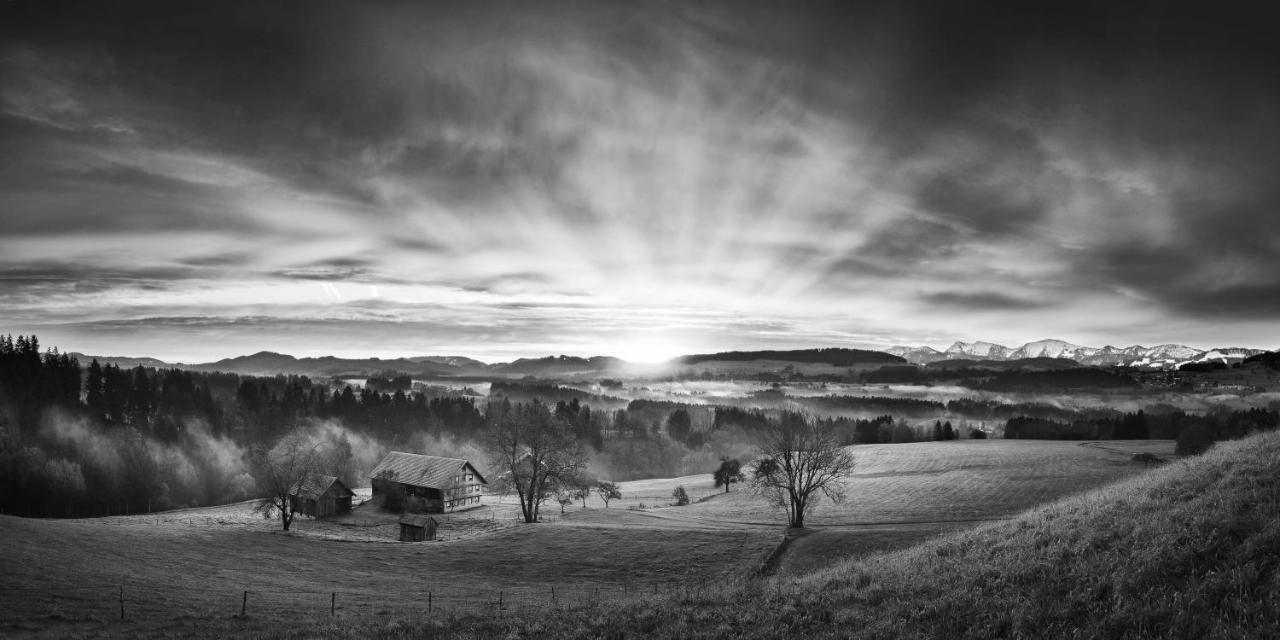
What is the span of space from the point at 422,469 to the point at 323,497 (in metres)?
13.3

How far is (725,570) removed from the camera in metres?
41.2

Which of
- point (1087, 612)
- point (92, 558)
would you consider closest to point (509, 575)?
point (92, 558)

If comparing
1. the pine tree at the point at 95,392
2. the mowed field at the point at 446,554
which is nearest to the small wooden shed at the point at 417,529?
the mowed field at the point at 446,554

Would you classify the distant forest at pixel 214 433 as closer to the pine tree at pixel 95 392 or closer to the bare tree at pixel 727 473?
the pine tree at pixel 95 392

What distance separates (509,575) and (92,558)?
28.3m

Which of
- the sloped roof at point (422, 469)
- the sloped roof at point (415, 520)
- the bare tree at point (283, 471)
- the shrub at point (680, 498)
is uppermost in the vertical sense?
the bare tree at point (283, 471)

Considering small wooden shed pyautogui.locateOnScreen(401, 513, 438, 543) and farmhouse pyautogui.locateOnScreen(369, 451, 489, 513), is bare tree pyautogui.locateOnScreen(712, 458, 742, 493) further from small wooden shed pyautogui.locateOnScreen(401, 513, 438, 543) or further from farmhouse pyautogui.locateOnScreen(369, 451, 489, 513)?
small wooden shed pyautogui.locateOnScreen(401, 513, 438, 543)

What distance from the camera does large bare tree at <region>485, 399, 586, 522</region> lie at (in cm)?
6869

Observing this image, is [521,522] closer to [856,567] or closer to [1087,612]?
[856,567]

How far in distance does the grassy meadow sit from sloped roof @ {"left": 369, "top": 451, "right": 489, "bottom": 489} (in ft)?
37.2

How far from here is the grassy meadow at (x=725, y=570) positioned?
1372cm

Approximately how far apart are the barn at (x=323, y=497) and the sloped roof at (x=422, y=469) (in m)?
7.80

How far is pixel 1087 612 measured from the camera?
42.5 ft

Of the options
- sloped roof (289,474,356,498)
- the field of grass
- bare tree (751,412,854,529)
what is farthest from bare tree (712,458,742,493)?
sloped roof (289,474,356,498)
